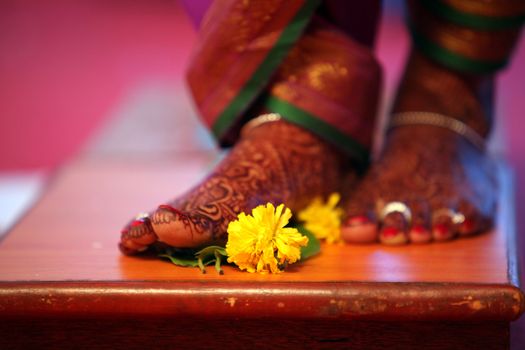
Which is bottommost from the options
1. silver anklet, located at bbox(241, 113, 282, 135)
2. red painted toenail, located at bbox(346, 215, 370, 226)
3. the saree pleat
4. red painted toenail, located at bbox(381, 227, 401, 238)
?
red painted toenail, located at bbox(381, 227, 401, 238)

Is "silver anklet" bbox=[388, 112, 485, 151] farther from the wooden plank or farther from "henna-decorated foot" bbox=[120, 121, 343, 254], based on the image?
the wooden plank

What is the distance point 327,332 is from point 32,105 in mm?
2010

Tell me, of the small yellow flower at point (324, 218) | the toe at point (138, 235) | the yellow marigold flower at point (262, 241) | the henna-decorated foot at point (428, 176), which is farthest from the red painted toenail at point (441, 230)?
the toe at point (138, 235)

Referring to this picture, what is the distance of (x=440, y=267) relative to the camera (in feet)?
3.42

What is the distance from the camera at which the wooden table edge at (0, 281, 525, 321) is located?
37.4 inches

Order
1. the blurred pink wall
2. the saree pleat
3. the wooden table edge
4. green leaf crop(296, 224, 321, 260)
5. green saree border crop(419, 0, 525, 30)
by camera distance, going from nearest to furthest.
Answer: the wooden table edge < green leaf crop(296, 224, 321, 260) < the saree pleat < green saree border crop(419, 0, 525, 30) < the blurred pink wall

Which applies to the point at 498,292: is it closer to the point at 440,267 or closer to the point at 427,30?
the point at 440,267

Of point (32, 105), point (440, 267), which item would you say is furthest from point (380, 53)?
point (440, 267)

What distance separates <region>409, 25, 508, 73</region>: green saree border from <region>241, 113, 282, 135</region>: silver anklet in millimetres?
302

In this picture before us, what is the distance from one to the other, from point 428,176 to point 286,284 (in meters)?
0.35

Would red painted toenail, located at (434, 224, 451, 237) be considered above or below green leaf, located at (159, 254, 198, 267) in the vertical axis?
below

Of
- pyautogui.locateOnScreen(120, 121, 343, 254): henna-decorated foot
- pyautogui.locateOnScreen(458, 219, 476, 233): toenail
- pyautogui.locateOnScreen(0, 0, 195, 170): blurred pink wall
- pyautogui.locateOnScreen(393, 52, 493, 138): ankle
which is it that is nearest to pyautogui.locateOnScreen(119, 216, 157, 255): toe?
pyautogui.locateOnScreen(120, 121, 343, 254): henna-decorated foot

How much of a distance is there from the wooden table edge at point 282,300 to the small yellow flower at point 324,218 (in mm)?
190

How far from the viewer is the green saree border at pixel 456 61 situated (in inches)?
52.7
